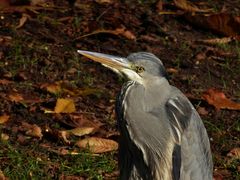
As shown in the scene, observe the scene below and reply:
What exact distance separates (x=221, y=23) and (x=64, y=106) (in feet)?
7.39

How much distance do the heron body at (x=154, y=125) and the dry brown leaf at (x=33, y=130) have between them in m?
1.32

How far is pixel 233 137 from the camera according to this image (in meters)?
6.74

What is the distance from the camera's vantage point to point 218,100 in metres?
7.14

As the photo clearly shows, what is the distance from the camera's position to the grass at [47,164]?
605 centimetres

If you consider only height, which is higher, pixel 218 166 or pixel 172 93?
pixel 172 93

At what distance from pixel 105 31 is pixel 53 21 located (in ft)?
1.76

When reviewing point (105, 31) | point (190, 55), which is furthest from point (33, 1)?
point (190, 55)

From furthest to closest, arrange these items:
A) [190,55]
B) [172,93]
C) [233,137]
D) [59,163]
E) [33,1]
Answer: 1. [33,1]
2. [190,55]
3. [233,137]
4. [59,163]
5. [172,93]

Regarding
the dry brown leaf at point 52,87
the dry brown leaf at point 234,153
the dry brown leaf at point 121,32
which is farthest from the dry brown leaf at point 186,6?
the dry brown leaf at point 234,153

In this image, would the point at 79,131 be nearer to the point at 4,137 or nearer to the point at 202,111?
the point at 4,137

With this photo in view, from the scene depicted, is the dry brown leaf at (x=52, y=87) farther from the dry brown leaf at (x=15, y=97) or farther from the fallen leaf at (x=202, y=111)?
the fallen leaf at (x=202, y=111)

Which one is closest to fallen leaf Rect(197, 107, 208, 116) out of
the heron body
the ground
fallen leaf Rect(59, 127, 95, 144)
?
the ground

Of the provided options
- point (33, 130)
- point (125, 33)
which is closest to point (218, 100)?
point (125, 33)

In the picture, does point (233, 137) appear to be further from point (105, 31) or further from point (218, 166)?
point (105, 31)
